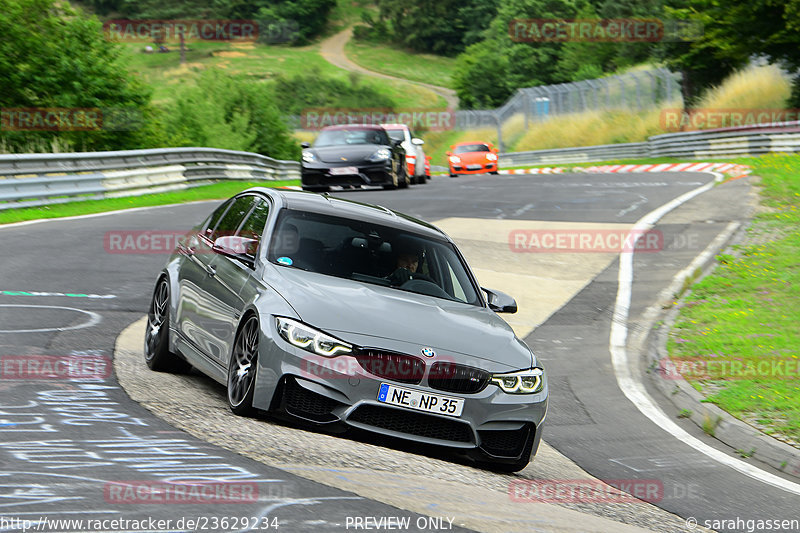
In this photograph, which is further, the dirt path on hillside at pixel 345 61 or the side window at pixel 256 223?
the dirt path on hillside at pixel 345 61

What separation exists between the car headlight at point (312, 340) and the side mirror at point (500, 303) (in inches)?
76.0

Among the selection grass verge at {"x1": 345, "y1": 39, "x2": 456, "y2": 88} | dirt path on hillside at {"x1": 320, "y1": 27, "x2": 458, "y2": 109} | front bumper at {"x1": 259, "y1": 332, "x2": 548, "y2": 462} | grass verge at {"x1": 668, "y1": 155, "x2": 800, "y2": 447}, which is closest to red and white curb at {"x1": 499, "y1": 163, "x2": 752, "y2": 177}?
grass verge at {"x1": 668, "y1": 155, "x2": 800, "y2": 447}

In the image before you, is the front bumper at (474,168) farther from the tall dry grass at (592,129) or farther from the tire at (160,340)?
the tire at (160,340)

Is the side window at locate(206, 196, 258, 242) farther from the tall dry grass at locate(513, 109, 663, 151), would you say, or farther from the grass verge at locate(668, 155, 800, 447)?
the tall dry grass at locate(513, 109, 663, 151)

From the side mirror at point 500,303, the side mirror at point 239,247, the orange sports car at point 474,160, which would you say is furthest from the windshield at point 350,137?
the side mirror at point 239,247

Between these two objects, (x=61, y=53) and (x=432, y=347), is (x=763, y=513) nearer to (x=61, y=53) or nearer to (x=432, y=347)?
(x=432, y=347)

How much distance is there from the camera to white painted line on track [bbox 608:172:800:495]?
7.80 metres

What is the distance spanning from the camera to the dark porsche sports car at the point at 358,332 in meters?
6.46

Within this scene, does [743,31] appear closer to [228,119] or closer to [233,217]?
[228,119]

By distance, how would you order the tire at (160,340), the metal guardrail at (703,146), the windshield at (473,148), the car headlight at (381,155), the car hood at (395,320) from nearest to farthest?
the car hood at (395,320), the tire at (160,340), the car headlight at (381,155), the metal guardrail at (703,146), the windshield at (473,148)

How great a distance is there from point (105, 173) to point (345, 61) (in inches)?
4588

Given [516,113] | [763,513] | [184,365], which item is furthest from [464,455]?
[516,113]

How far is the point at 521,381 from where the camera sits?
6.82 meters

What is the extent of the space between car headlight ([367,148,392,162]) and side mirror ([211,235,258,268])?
1756 cm
